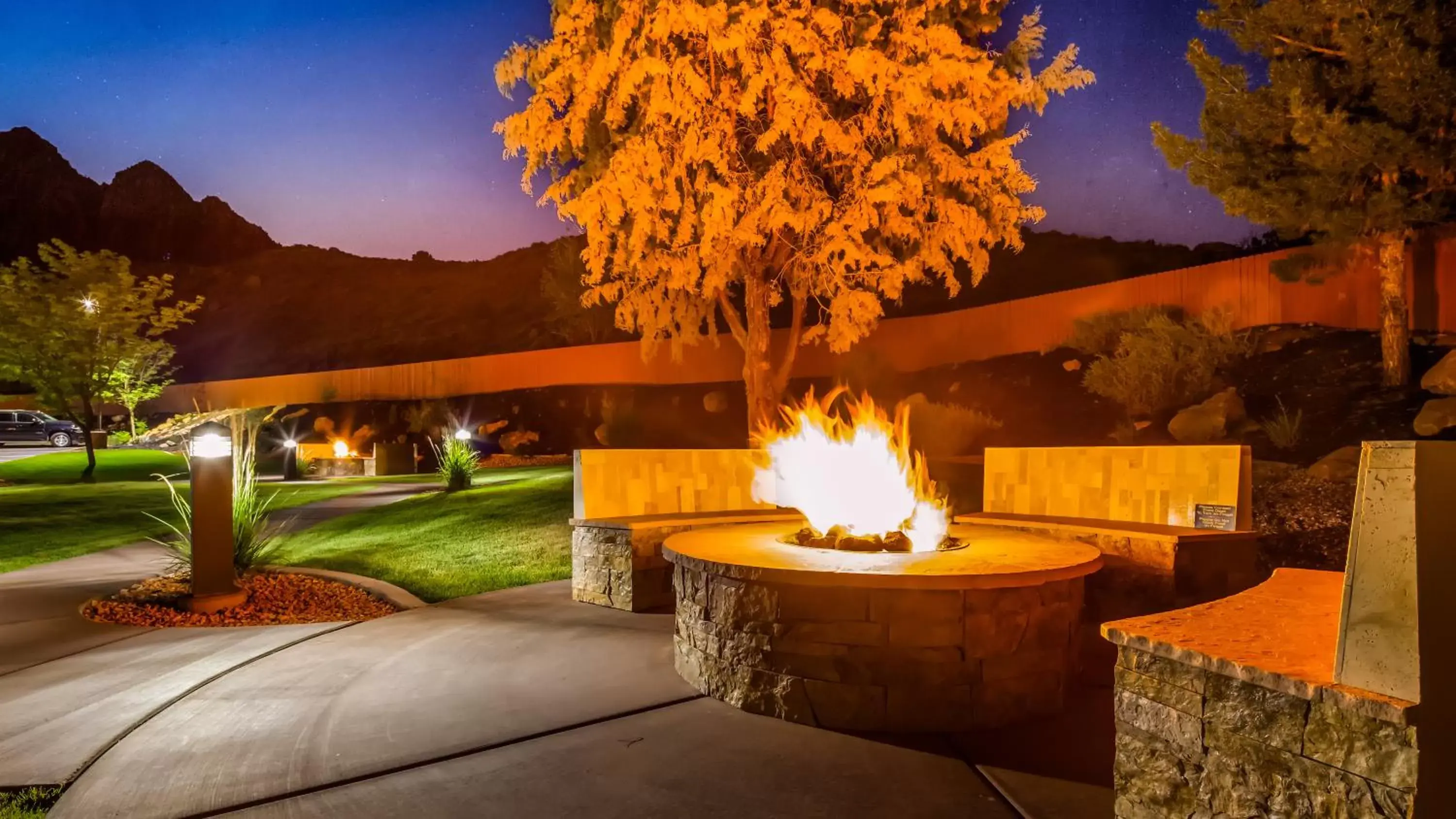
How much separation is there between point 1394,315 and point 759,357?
371 inches

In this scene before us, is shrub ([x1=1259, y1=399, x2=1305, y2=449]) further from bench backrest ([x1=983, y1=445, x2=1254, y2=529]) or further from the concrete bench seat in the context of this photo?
the concrete bench seat

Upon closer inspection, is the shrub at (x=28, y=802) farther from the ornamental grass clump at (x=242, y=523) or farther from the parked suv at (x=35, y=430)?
the parked suv at (x=35, y=430)

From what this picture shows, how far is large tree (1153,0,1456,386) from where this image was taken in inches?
415

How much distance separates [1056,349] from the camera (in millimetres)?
20203

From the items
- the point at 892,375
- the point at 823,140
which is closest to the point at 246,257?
the point at 892,375

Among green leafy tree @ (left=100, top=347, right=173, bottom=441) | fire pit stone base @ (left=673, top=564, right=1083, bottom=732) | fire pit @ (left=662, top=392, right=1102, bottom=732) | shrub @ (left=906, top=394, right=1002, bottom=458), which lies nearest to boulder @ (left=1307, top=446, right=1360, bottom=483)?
shrub @ (left=906, top=394, right=1002, bottom=458)

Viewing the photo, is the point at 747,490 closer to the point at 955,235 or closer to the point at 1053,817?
the point at 955,235

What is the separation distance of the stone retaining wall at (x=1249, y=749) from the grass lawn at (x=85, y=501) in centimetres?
1310

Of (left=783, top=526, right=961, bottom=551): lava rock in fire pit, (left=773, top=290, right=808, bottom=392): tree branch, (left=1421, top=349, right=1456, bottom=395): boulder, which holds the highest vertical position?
(left=773, top=290, right=808, bottom=392): tree branch

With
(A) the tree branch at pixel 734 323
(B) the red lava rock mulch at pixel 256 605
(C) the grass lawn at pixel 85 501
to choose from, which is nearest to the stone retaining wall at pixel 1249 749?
(B) the red lava rock mulch at pixel 256 605

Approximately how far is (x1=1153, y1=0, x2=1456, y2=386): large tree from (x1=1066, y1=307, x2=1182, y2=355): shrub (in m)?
4.27

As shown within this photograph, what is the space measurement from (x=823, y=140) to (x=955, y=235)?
2.39 meters

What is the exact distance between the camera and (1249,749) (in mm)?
2465

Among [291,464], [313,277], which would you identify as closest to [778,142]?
[291,464]
